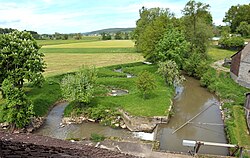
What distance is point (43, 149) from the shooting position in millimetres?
4230

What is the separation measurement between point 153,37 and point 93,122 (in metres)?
21.7

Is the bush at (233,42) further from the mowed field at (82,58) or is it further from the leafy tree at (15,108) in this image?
the leafy tree at (15,108)

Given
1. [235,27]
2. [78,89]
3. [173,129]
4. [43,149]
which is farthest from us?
[235,27]

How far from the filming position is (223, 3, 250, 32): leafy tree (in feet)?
256

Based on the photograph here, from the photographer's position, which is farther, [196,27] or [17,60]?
[196,27]

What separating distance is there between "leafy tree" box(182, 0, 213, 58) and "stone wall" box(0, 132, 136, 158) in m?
40.8

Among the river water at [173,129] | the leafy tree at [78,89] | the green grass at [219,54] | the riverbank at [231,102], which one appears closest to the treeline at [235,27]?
the green grass at [219,54]

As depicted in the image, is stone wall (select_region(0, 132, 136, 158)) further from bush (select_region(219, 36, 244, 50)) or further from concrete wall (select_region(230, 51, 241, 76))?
bush (select_region(219, 36, 244, 50))

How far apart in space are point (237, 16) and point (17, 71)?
7776 centimetres

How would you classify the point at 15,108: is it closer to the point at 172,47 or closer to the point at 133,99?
the point at 133,99

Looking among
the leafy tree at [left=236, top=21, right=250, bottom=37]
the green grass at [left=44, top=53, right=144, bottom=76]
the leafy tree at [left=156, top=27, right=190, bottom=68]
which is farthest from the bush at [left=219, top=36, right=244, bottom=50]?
the leafy tree at [left=156, top=27, right=190, bottom=68]

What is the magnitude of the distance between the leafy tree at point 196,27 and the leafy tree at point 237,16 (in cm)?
3968

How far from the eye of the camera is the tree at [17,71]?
18422 mm

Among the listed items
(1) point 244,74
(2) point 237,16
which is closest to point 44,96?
(1) point 244,74
